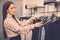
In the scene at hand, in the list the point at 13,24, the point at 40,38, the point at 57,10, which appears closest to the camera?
the point at 13,24

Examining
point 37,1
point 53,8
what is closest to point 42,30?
point 53,8

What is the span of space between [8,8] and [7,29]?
226 mm

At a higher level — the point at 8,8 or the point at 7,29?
the point at 8,8

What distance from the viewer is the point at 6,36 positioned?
3.21 meters

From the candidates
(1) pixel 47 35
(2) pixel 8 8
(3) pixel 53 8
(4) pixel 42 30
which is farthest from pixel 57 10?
(2) pixel 8 8

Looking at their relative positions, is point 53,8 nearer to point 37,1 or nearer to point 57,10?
point 57,10

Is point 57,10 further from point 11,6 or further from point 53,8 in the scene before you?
point 11,6

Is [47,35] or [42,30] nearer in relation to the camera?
[42,30]

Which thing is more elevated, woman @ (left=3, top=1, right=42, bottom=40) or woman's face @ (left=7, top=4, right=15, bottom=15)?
woman's face @ (left=7, top=4, right=15, bottom=15)

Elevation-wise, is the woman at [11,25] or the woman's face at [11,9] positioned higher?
the woman's face at [11,9]

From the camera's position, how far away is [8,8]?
10.5ft

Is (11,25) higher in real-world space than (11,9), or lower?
lower

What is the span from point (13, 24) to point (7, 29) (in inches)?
4.1

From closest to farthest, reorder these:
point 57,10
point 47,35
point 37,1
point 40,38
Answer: point 57,10 → point 40,38 → point 47,35 → point 37,1
